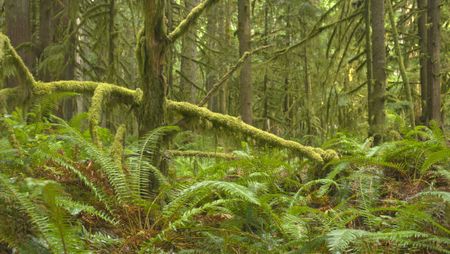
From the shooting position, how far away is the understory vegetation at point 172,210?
276cm

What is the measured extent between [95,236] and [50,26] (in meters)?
5.78

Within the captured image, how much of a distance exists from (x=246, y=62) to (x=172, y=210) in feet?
15.4

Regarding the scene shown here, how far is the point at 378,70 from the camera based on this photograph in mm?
6102

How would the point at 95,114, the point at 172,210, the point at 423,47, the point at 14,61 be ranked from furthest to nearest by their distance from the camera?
the point at 423,47 < the point at 14,61 < the point at 95,114 < the point at 172,210

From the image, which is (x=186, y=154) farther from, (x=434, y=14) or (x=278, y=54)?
(x=434, y=14)

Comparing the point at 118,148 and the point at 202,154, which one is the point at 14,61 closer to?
the point at 118,148

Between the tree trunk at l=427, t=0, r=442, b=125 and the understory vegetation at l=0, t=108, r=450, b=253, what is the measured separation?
3.26 metres

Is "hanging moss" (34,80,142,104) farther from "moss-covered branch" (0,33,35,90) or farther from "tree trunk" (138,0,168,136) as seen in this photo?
"tree trunk" (138,0,168,136)

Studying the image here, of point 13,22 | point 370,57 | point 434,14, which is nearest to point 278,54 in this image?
point 370,57

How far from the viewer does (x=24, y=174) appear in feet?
11.3

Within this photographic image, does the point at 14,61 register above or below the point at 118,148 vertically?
above

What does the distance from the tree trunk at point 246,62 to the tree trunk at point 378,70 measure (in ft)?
7.02

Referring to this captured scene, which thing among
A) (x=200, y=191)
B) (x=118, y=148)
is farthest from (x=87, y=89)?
(x=200, y=191)

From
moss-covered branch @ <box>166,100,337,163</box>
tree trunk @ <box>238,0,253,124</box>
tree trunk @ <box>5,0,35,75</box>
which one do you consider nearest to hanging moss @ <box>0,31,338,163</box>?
moss-covered branch @ <box>166,100,337,163</box>
